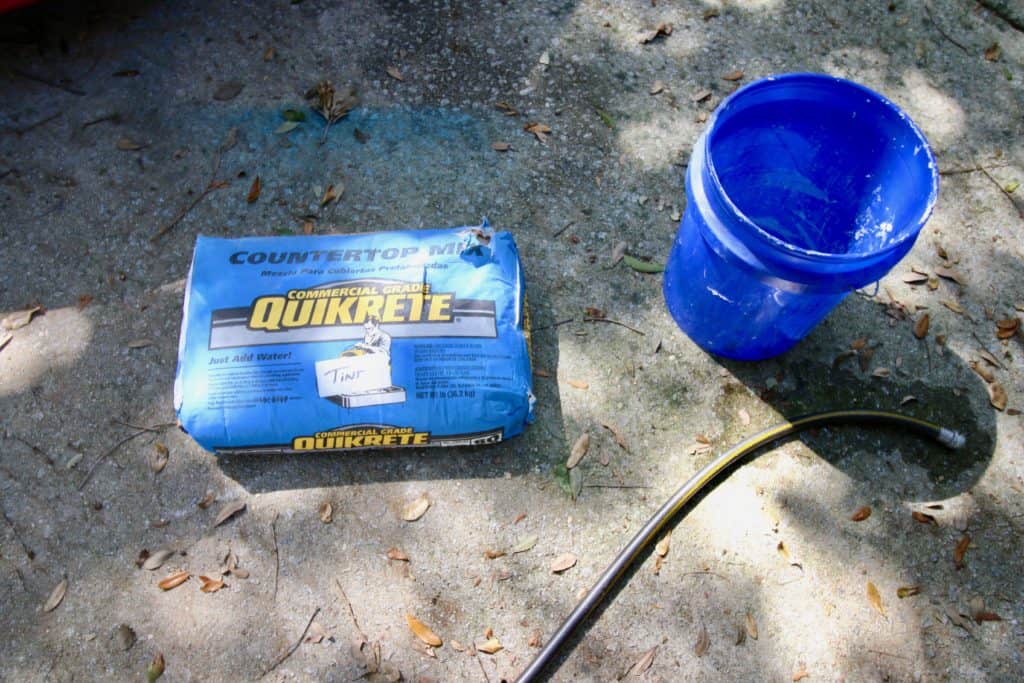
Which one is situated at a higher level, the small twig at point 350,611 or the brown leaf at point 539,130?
the brown leaf at point 539,130

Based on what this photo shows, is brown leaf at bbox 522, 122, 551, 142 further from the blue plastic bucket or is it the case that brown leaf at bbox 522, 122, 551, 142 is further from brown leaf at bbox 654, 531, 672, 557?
brown leaf at bbox 654, 531, 672, 557

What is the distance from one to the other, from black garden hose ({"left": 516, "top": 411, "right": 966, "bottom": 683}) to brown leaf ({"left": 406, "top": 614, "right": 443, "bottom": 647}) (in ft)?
0.93

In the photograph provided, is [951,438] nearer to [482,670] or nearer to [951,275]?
[951,275]

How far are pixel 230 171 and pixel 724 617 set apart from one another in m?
2.54

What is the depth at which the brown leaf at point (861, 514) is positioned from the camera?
250 centimetres

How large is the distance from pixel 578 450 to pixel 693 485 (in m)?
0.40

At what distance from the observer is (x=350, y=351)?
2389 millimetres

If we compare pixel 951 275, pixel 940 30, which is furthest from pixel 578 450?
pixel 940 30

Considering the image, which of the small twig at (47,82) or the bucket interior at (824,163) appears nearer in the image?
the bucket interior at (824,163)

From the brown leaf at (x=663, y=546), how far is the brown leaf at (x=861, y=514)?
2.08 ft

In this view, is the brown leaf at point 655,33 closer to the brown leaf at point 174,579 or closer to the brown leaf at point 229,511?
the brown leaf at point 229,511

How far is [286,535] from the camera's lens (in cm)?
244

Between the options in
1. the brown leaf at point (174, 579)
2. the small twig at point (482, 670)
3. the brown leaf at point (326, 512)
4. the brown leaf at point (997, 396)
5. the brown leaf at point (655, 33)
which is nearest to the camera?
the small twig at point (482, 670)

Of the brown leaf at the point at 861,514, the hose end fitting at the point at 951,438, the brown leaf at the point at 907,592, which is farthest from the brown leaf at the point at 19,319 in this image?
the hose end fitting at the point at 951,438
